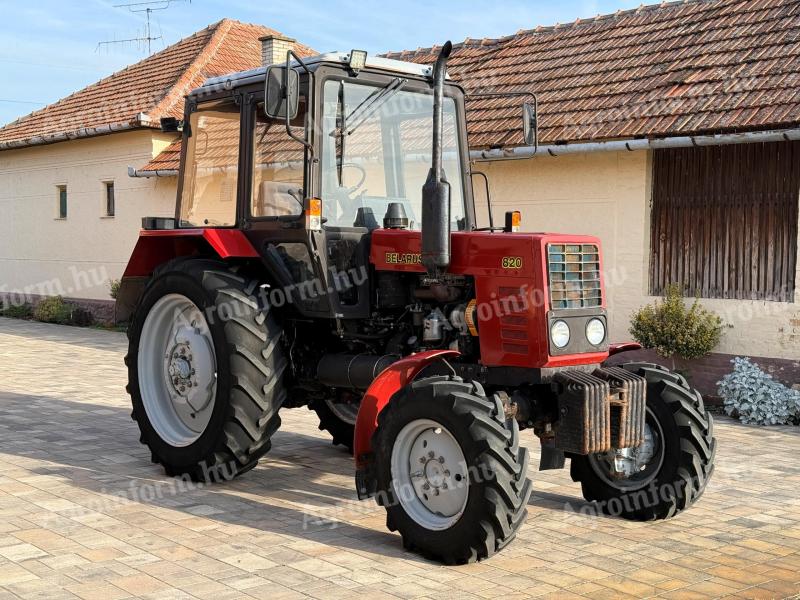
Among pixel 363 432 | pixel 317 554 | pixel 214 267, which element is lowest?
pixel 317 554

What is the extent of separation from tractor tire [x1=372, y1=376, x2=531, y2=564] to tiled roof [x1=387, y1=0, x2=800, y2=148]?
6.11m

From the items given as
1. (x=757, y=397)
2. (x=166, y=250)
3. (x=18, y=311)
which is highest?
(x=166, y=250)

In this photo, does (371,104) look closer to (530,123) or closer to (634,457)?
(530,123)

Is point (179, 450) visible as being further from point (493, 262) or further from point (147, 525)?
point (493, 262)

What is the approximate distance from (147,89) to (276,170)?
14530 millimetres

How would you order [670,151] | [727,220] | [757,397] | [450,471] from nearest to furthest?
[450,471]
[757,397]
[727,220]
[670,151]

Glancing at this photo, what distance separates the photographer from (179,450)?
6.73 meters

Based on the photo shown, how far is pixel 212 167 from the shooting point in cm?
708

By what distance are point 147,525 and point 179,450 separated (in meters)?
1.12

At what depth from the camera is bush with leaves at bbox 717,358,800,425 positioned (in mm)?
9508

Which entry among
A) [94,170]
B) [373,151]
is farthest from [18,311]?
[373,151]

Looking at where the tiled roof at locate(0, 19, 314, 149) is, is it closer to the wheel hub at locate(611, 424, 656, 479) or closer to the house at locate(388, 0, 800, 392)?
the house at locate(388, 0, 800, 392)

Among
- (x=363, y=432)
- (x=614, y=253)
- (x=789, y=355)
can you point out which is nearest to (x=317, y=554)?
(x=363, y=432)

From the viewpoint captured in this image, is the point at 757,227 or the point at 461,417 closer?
the point at 461,417
